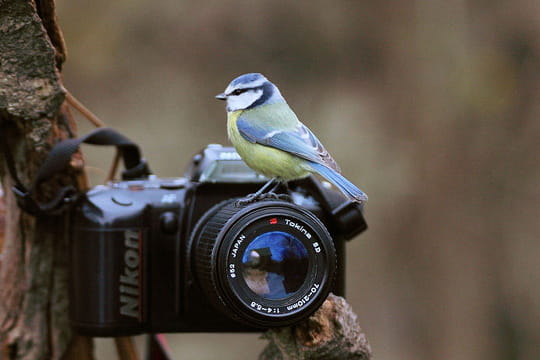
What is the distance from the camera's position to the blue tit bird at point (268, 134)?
3.37 feet

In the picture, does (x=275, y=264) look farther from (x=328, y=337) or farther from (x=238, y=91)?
(x=238, y=91)

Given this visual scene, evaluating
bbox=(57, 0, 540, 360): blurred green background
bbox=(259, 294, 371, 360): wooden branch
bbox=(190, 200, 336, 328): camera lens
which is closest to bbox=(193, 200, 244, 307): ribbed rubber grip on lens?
bbox=(190, 200, 336, 328): camera lens

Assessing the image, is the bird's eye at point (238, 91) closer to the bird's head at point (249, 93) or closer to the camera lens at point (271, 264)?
the bird's head at point (249, 93)

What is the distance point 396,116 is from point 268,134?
1.35m

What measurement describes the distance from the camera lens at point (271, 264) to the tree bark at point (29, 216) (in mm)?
335

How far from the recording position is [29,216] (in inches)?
50.2

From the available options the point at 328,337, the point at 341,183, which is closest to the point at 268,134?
the point at 341,183

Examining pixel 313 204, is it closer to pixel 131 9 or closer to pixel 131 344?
pixel 131 344

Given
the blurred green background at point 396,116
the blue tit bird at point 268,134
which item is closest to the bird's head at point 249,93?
the blue tit bird at point 268,134

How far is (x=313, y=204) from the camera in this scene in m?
1.19

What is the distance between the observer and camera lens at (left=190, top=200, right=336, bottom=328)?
0.98m

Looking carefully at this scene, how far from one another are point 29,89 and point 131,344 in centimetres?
51

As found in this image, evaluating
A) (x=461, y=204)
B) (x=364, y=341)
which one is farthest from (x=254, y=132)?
(x=461, y=204)

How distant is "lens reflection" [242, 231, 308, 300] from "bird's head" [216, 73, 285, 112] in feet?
0.57
